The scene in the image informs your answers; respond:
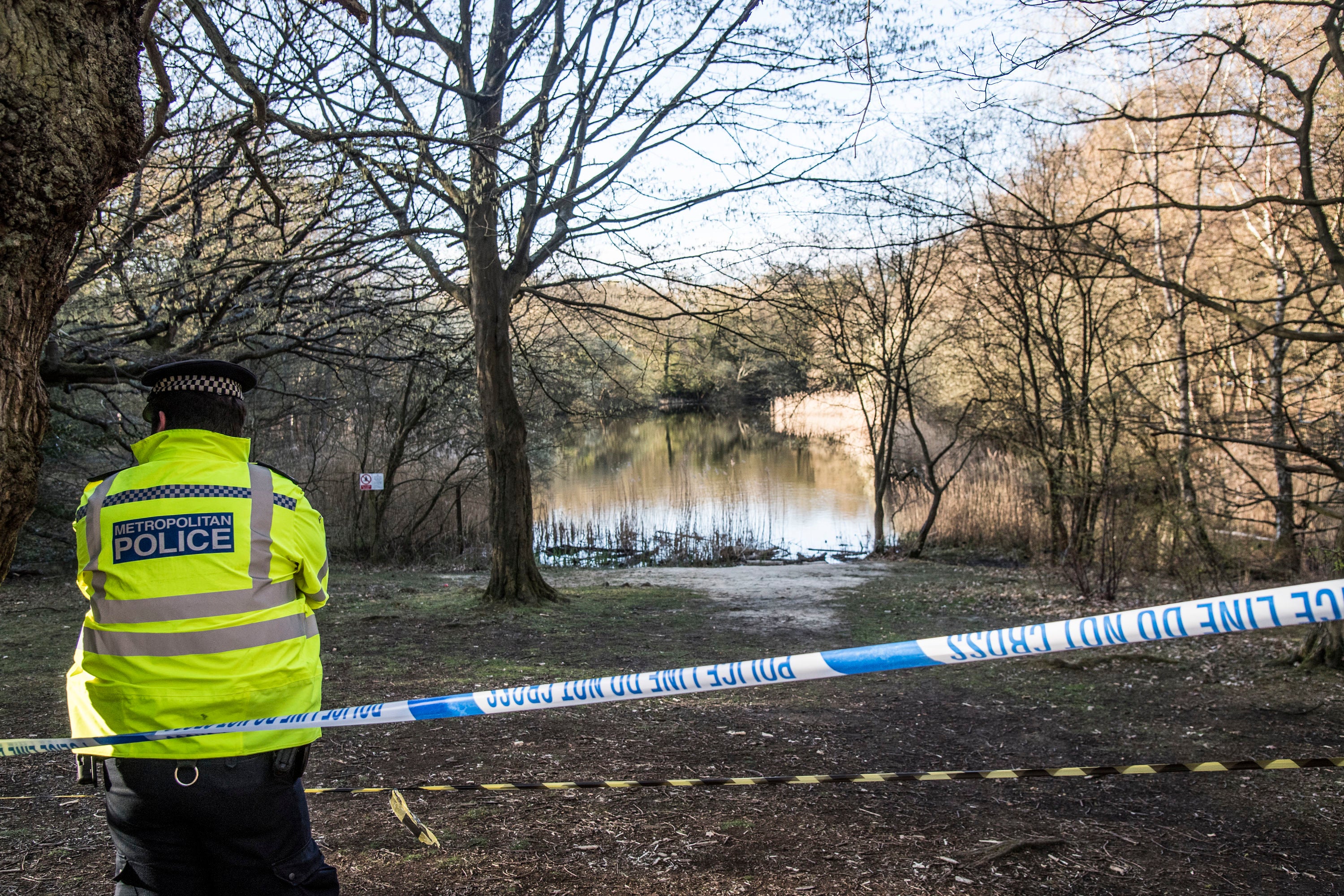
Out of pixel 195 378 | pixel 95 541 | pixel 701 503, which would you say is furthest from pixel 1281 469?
pixel 701 503

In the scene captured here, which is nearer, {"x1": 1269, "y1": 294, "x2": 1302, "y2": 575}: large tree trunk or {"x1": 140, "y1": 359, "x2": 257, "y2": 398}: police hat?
Answer: {"x1": 140, "y1": 359, "x2": 257, "y2": 398}: police hat

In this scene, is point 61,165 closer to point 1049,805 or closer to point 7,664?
point 1049,805

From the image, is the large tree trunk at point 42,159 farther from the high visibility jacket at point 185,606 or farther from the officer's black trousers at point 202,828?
the officer's black trousers at point 202,828

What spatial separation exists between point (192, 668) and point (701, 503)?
2084 centimetres

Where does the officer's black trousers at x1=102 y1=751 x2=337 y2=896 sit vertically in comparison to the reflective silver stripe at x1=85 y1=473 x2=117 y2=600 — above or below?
below

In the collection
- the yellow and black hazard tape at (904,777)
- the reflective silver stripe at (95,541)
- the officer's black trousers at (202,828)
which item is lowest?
the yellow and black hazard tape at (904,777)

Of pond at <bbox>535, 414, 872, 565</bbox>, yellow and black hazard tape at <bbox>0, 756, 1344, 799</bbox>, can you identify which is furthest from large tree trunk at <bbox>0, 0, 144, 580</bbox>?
pond at <bbox>535, 414, 872, 565</bbox>

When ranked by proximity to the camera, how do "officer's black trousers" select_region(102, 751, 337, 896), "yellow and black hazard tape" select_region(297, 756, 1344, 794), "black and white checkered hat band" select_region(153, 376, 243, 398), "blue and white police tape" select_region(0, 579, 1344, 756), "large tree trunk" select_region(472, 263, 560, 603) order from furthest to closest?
"large tree trunk" select_region(472, 263, 560, 603) → "yellow and black hazard tape" select_region(297, 756, 1344, 794) → "black and white checkered hat band" select_region(153, 376, 243, 398) → "officer's black trousers" select_region(102, 751, 337, 896) → "blue and white police tape" select_region(0, 579, 1344, 756)

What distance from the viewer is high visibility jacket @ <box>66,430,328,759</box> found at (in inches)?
83.9

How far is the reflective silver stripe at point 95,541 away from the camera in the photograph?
218 centimetres

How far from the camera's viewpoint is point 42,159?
2463 mm

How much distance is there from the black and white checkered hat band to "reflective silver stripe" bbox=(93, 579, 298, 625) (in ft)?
1.76

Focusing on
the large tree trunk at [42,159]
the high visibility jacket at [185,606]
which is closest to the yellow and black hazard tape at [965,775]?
the high visibility jacket at [185,606]

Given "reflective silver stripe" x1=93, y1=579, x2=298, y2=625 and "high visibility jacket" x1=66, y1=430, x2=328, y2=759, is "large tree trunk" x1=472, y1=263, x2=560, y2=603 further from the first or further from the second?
"reflective silver stripe" x1=93, y1=579, x2=298, y2=625
